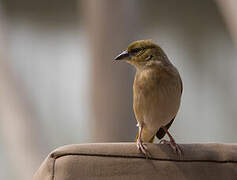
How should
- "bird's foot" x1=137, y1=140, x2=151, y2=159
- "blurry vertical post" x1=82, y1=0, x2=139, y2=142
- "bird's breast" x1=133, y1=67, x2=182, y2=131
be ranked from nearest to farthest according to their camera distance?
"bird's foot" x1=137, y1=140, x2=151, y2=159
"bird's breast" x1=133, y1=67, x2=182, y2=131
"blurry vertical post" x1=82, y1=0, x2=139, y2=142

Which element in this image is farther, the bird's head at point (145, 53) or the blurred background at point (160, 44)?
the blurred background at point (160, 44)

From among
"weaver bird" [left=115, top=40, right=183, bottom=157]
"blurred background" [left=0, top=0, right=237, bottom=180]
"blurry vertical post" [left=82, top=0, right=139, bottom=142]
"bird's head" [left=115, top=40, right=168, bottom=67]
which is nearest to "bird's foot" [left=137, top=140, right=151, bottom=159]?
"weaver bird" [left=115, top=40, right=183, bottom=157]

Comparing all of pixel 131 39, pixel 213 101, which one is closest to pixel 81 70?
pixel 213 101

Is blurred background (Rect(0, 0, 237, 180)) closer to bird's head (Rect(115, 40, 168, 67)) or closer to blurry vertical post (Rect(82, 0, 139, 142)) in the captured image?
blurry vertical post (Rect(82, 0, 139, 142))

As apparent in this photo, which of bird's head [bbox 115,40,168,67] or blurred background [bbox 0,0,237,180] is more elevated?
bird's head [bbox 115,40,168,67]

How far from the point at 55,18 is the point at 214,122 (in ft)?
7.69

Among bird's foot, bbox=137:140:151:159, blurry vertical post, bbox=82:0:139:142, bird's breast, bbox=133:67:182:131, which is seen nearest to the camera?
bird's foot, bbox=137:140:151:159

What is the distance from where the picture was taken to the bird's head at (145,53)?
189 centimetres

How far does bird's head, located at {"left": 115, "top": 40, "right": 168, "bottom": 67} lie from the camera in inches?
74.4

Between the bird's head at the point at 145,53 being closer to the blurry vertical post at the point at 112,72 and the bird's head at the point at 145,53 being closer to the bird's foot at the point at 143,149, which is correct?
the bird's foot at the point at 143,149

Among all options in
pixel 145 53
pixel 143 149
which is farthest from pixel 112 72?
pixel 143 149

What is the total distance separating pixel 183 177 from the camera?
1468 millimetres

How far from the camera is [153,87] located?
5.92 ft

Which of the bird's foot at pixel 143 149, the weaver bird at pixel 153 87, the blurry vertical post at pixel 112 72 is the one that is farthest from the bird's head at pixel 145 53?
the blurry vertical post at pixel 112 72
